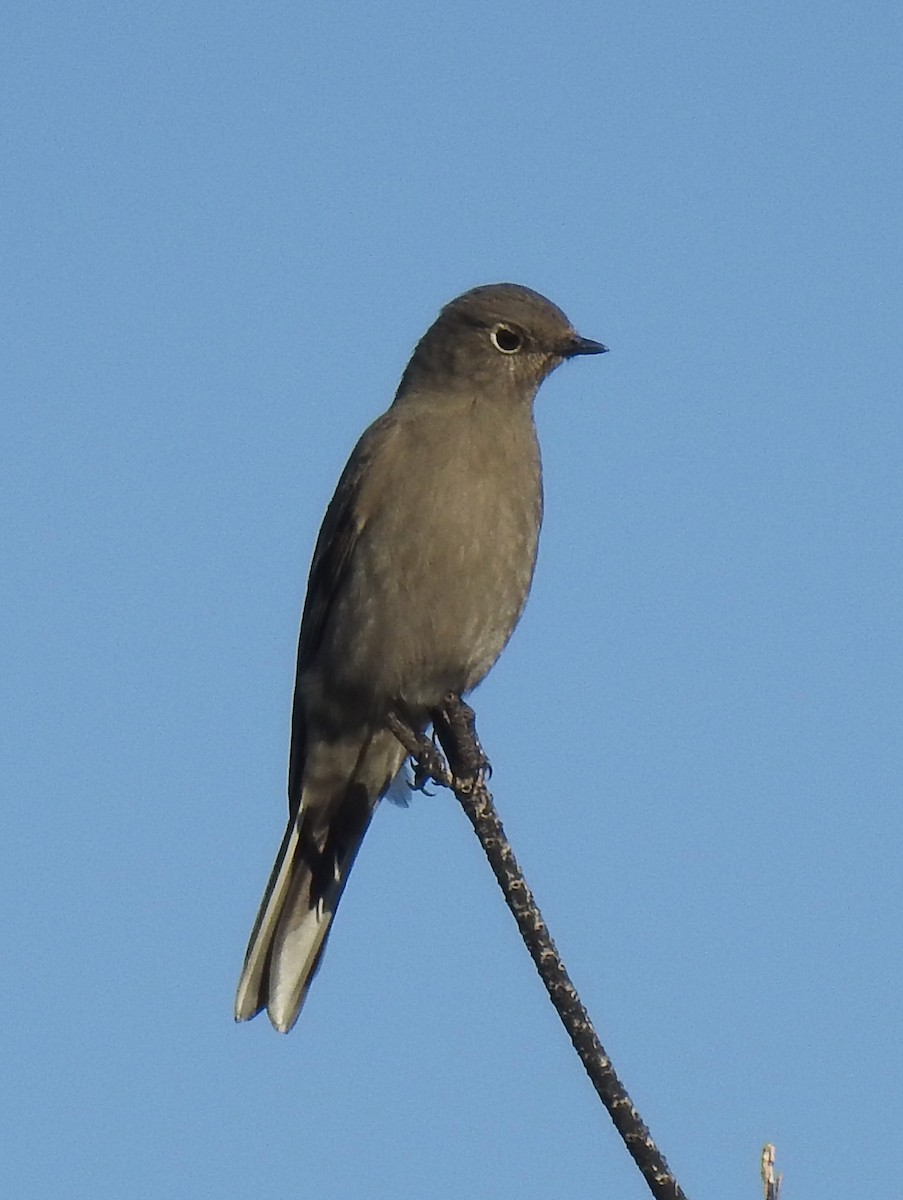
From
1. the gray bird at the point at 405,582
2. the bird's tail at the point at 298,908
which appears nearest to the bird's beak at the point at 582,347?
the gray bird at the point at 405,582

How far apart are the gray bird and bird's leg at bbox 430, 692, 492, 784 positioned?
1.58 meters

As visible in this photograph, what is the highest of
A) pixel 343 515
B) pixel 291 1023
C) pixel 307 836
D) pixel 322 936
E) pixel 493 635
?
pixel 343 515

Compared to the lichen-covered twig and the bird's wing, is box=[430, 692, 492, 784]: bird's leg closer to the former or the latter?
the lichen-covered twig

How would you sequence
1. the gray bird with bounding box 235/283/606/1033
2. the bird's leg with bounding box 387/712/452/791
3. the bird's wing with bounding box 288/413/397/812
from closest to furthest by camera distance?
the bird's leg with bounding box 387/712/452/791
the gray bird with bounding box 235/283/606/1033
the bird's wing with bounding box 288/413/397/812

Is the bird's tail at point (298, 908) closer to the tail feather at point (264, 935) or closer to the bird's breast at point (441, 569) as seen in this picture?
the tail feather at point (264, 935)

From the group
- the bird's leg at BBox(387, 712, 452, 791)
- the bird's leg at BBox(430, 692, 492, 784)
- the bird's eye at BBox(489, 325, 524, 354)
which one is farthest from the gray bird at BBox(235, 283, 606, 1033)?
the bird's leg at BBox(430, 692, 492, 784)

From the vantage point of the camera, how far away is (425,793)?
7910mm

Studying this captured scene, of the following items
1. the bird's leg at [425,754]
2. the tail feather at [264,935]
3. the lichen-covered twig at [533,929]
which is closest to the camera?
the lichen-covered twig at [533,929]

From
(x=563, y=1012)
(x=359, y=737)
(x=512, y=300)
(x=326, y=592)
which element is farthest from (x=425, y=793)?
(x=563, y=1012)

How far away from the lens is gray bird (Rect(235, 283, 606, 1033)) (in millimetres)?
7609

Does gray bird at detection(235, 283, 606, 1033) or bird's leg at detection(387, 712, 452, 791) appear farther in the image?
gray bird at detection(235, 283, 606, 1033)

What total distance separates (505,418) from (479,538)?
75cm

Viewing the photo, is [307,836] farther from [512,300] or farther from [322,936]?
[512,300]

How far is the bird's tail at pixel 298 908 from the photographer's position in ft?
24.6
